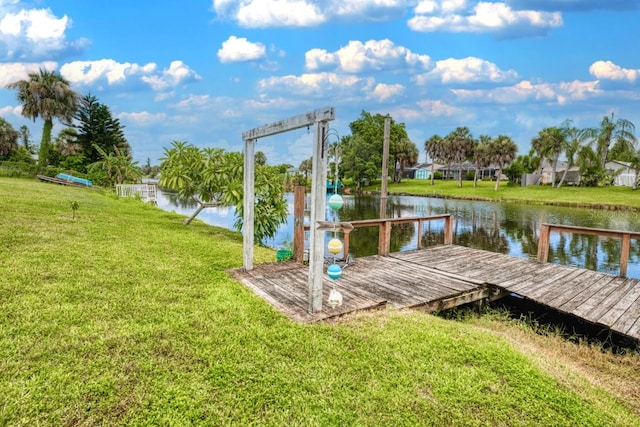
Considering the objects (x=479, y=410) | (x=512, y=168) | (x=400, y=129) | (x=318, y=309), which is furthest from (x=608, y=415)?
(x=400, y=129)

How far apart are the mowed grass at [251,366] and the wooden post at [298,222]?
180 centimetres

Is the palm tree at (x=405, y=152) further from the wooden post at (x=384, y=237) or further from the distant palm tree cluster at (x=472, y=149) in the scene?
the wooden post at (x=384, y=237)

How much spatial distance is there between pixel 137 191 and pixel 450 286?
22334mm

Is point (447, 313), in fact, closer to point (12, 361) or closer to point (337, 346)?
point (337, 346)

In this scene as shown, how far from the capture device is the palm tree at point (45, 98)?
30703 mm

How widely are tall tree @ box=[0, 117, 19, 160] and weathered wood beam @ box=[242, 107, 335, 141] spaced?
4917 cm

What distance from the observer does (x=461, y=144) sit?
5281 centimetres

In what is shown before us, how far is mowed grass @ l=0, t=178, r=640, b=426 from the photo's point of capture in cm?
265

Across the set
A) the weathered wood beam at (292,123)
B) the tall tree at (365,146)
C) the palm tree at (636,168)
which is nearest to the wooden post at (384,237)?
the weathered wood beam at (292,123)

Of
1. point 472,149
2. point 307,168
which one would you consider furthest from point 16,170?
point 472,149

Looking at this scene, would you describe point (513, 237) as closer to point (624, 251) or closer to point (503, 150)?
point (624, 251)

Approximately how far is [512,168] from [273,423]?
175ft

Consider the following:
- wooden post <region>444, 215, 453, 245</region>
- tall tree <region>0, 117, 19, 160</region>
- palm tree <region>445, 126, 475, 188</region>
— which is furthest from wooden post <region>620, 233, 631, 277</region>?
tall tree <region>0, 117, 19, 160</region>

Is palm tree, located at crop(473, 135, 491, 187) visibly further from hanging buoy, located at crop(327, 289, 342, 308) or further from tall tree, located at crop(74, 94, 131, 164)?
hanging buoy, located at crop(327, 289, 342, 308)
